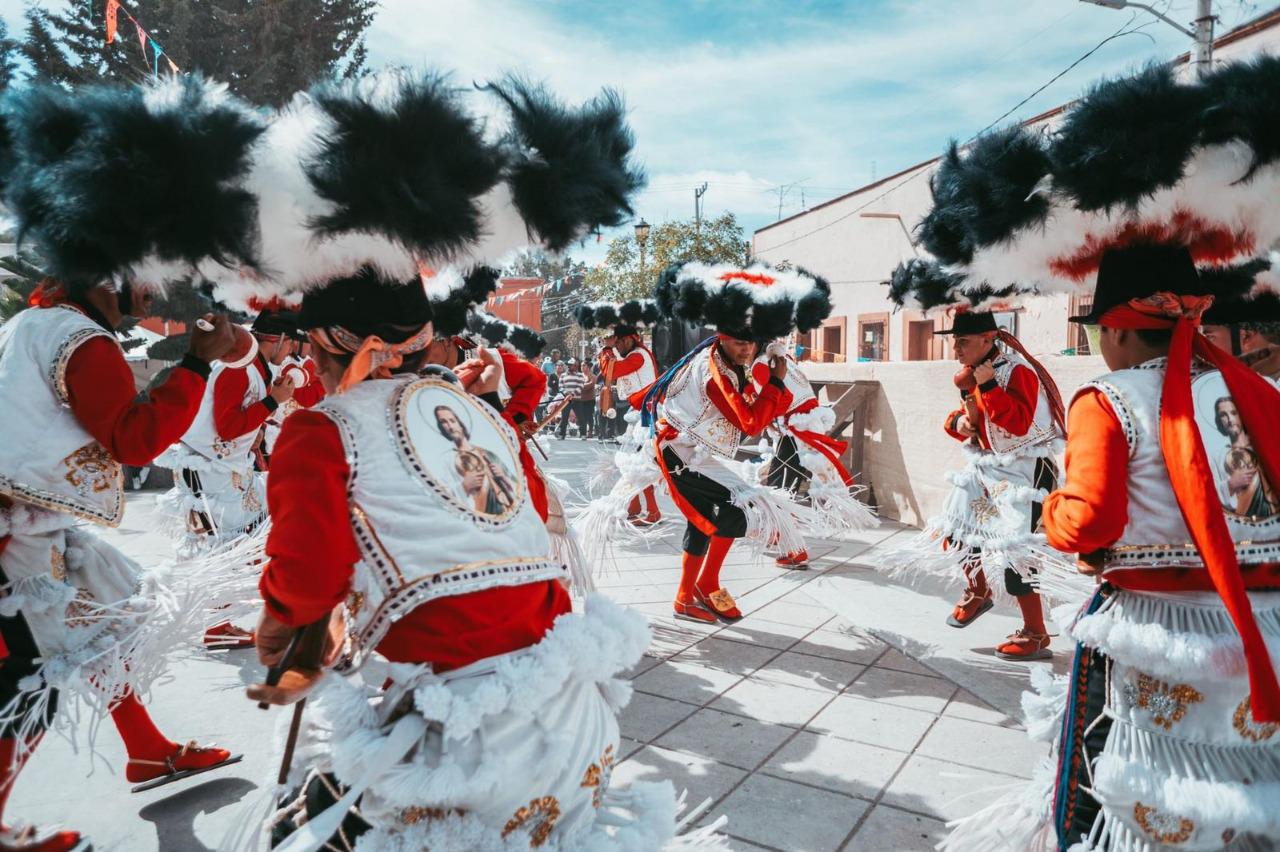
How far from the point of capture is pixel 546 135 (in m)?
1.91

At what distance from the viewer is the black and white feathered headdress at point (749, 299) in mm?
5137

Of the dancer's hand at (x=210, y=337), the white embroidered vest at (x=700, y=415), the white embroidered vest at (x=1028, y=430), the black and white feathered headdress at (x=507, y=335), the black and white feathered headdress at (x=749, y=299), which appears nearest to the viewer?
the dancer's hand at (x=210, y=337)

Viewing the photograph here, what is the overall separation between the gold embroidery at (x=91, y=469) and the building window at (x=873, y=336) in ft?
67.7

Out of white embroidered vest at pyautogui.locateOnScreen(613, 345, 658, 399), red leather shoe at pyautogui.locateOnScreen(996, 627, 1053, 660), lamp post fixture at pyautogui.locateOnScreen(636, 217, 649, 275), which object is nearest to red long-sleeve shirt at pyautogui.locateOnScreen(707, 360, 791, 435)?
red leather shoe at pyautogui.locateOnScreen(996, 627, 1053, 660)

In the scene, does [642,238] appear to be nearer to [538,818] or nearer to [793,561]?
[793,561]

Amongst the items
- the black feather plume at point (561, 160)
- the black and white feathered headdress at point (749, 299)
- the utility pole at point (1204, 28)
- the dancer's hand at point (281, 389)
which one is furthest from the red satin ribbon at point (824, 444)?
the utility pole at point (1204, 28)

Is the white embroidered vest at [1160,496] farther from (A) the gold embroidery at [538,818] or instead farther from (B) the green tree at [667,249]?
(B) the green tree at [667,249]

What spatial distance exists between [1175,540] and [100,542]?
334 centimetres

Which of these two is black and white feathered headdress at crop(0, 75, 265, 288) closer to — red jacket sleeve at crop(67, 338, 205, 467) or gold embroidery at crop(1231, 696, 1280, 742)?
red jacket sleeve at crop(67, 338, 205, 467)

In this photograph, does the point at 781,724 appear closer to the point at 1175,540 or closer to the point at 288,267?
the point at 1175,540

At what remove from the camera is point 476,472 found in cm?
185

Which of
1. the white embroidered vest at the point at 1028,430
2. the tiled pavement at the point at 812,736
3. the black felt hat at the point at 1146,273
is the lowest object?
the tiled pavement at the point at 812,736

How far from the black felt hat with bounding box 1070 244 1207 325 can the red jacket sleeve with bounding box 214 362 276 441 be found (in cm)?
415

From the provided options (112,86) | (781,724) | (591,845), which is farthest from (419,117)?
(781,724)
